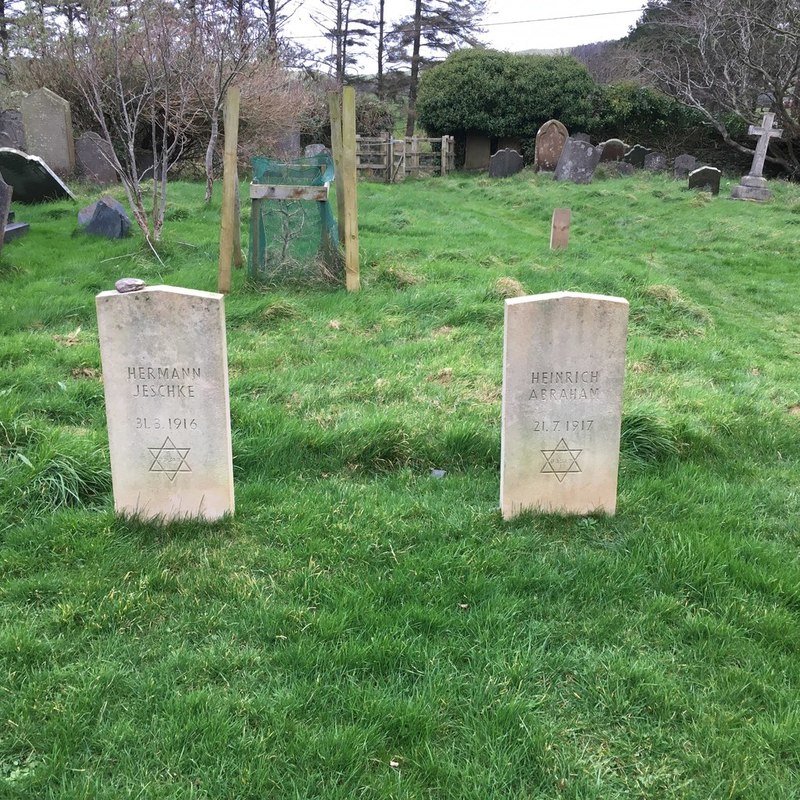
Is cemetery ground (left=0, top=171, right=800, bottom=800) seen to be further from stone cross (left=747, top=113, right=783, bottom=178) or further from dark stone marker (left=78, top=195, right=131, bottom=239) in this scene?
stone cross (left=747, top=113, right=783, bottom=178)

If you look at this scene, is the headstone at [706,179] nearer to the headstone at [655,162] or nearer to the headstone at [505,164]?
the headstone at [655,162]

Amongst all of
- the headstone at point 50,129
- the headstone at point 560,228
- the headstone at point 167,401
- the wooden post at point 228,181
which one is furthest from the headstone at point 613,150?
the headstone at point 167,401

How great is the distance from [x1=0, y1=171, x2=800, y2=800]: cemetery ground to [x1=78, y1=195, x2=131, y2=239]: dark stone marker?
4139 millimetres

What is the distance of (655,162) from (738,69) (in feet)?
12.6

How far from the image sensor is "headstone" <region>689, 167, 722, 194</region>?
17422 mm

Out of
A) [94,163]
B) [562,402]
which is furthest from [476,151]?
[562,402]

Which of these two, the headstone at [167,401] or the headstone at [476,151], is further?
the headstone at [476,151]

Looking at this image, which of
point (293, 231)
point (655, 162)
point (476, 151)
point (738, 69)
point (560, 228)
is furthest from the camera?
point (476, 151)

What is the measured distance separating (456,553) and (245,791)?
1.47 m

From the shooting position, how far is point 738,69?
2211 centimetres

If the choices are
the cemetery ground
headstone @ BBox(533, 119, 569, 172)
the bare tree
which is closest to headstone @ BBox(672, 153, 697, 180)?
the bare tree

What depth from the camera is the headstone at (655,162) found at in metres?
22.4

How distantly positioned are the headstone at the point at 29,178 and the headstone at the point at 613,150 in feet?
54.8

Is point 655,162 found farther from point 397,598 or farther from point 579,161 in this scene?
point 397,598
